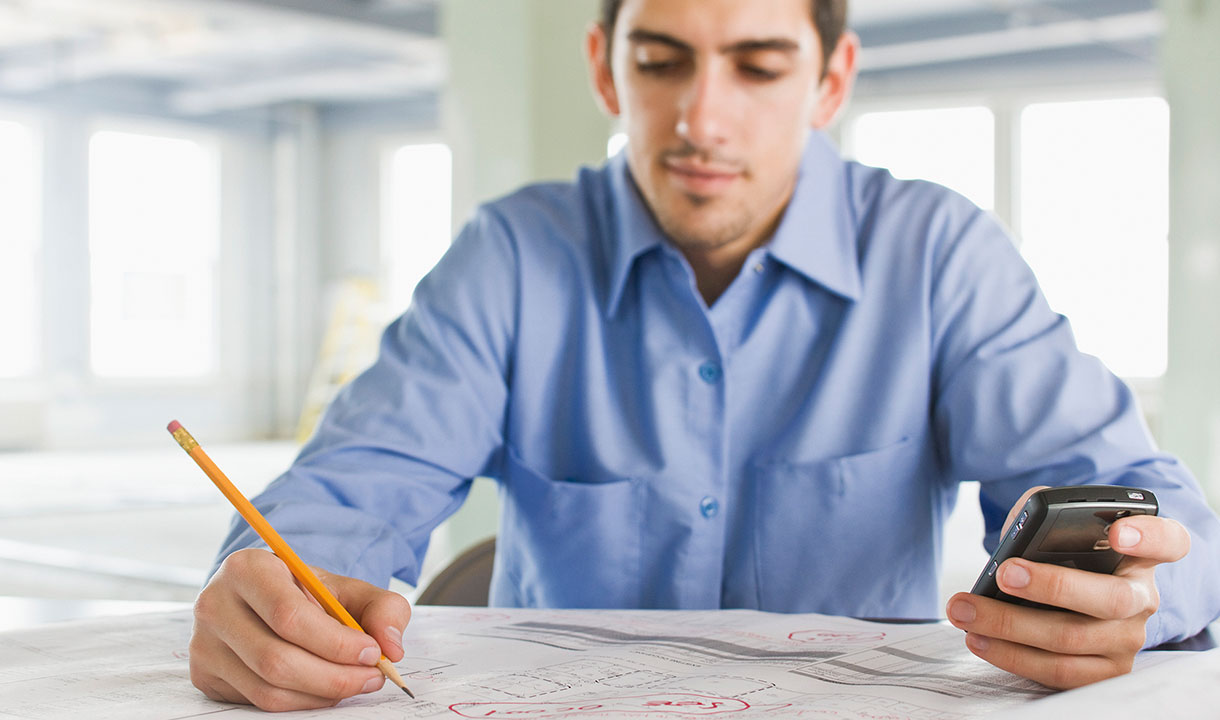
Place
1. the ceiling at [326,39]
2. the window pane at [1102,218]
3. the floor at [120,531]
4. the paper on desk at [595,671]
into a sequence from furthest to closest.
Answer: the window pane at [1102,218] → the ceiling at [326,39] → the floor at [120,531] → the paper on desk at [595,671]

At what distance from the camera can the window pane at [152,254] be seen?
356 inches

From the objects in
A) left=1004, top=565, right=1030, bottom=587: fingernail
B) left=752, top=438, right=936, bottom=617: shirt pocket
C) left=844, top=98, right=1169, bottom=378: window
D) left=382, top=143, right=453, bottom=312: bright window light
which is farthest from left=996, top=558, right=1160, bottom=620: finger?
left=382, top=143, right=453, bottom=312: bright window light

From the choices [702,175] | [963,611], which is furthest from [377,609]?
[702,175]

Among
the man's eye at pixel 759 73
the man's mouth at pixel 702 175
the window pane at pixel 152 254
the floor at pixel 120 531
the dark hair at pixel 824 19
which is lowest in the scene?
the floor at pixel 120 531

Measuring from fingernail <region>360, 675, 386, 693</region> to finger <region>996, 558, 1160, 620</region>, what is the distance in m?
0.37

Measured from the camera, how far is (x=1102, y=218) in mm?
7645

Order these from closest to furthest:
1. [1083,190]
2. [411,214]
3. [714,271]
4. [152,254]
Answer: [714,271], [1083,190], [152,254], [411,214]

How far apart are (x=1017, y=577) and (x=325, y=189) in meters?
10.7

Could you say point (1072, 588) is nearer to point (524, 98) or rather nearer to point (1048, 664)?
point (1048, 664)

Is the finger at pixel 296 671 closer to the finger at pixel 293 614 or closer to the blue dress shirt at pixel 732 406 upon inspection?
the finger at pixel 293 614

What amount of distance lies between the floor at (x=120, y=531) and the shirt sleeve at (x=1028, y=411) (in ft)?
2.62

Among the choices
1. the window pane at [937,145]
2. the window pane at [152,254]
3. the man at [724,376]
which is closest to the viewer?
the man at [724,376]

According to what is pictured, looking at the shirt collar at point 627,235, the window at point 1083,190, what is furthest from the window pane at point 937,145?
the shirt collar at point 627,235

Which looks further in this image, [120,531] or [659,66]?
[120,531]
